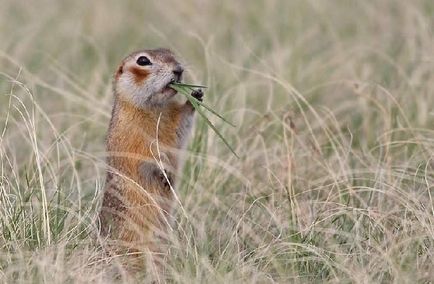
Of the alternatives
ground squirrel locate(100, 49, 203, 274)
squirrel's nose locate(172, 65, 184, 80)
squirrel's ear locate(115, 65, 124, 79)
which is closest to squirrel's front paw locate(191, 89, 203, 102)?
ground squirrel locate(100, 49, 203, 274)

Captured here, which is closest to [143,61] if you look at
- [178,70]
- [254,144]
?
[178,70]

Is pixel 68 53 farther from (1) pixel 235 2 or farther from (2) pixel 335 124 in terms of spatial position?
(2) pixel 335 124

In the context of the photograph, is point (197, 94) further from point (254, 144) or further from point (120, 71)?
point (254, 144)

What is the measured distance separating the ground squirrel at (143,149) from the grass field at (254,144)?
0.15m

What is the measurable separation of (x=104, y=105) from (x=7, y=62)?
1674mm

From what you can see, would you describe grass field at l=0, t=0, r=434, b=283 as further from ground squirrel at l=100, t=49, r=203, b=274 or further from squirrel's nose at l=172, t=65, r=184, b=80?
squirrel's nose at l=172, t=65, r=184, b=80

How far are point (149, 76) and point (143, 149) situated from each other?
0.37 m

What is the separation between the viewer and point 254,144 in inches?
292

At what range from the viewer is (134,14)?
11.4m

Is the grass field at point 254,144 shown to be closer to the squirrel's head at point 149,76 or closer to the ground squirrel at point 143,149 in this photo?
the ground squirrel at point 143,149

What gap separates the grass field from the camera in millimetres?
5578

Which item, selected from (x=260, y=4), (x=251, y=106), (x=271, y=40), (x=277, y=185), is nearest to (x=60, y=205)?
(x=277, y=185)

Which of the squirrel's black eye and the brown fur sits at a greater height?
the squirrel's black eye

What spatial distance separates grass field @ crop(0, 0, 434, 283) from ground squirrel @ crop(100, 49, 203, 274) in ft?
0.50
